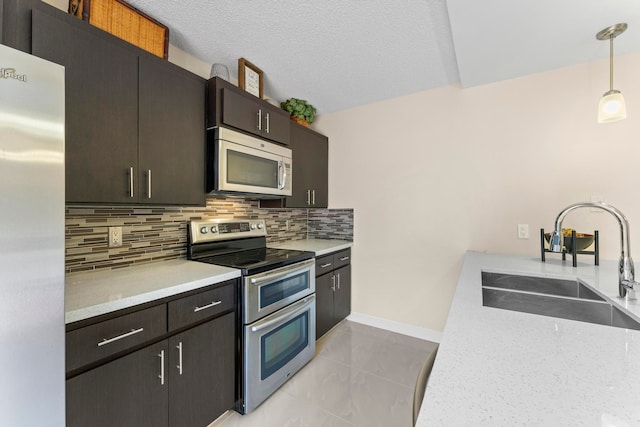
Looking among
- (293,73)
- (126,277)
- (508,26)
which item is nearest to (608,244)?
(508,26)

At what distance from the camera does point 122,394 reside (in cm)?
112

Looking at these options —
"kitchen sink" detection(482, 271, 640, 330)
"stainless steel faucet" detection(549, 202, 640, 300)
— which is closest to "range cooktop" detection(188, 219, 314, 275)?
"kitchen sink" detection(482, 271, 640, 330)

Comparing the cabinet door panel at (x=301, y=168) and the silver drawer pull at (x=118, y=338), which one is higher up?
the cabinet door panel at (x=301, y=168)

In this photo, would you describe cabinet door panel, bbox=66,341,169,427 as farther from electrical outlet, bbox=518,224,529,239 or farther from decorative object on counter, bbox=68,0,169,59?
electrical outlet, bbox=518,224,529,239

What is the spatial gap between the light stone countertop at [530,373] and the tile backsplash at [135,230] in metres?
1.73

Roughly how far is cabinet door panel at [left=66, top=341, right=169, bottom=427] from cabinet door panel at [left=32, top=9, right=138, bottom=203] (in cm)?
74

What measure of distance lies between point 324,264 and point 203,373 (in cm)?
133

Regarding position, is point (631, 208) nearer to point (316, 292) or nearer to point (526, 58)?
point (526, 58)

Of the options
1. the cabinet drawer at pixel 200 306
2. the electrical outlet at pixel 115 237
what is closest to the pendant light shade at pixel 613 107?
the cabinet drawer at pixel 200 306

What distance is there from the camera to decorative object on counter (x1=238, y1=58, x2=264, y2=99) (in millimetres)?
2021

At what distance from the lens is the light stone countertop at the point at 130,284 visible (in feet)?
3.38

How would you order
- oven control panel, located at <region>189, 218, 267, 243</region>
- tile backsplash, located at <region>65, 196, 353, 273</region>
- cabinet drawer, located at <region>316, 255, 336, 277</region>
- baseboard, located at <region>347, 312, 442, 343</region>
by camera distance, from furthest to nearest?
baseboard, located at <region>347, 312, 442, 343</region>, cabinet drawer, located at <region>316, 255, 336, 277</region>, oven control panel, located at <region>189, 218, 267, 243</region>, tile backsplash, located at <region>65, 196, 353, 273</region>

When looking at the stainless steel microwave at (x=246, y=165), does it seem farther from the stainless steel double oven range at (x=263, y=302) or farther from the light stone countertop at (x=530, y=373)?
the light stone countertop at (x=530, y=373)

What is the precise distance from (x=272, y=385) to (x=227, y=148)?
1.61 meters
